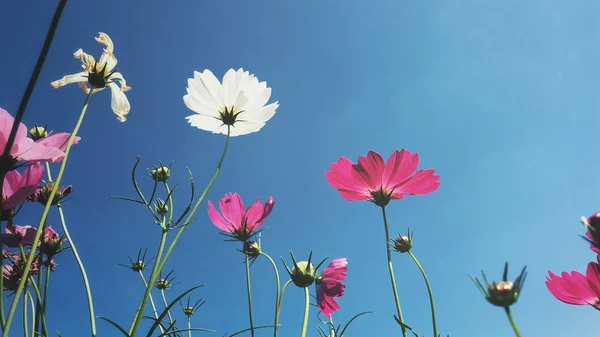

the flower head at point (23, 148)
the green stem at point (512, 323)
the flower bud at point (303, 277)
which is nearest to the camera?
the green stem at point (512, 323)

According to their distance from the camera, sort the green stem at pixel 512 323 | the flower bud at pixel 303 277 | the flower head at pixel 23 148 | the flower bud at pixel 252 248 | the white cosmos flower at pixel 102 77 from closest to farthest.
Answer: the green stem at pixel 512 323 < the flower head at pixel 23 148 < the white cosmos flower at pixel 102 77 < the flower bud at pixel 303 277 < the flower bud at pixel 252 248

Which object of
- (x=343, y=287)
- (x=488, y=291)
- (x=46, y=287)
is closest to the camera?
(x=488, y=291)

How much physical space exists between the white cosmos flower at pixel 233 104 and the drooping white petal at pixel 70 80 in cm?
24

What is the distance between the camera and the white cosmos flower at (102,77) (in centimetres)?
69

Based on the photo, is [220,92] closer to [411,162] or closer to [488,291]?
[411,162]

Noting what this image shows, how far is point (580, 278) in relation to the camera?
0.57 m

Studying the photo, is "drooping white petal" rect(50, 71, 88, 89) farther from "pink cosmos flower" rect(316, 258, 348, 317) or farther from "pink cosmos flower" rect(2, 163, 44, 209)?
"pink cosmos flower" rect(316, 258, 348, 317)

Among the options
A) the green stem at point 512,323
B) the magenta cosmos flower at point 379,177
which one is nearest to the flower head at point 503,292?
the green stem at point 512,323

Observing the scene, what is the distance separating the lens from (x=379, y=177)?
76cm

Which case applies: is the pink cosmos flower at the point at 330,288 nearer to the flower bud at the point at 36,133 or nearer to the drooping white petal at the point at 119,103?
the drooping white petal at the point at 119,103

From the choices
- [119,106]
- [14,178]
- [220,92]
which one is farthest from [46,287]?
[220,92]

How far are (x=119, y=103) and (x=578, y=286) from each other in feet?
2.35

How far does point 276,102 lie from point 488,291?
0.66 meters

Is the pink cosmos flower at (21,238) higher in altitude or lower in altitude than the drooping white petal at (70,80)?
lower
